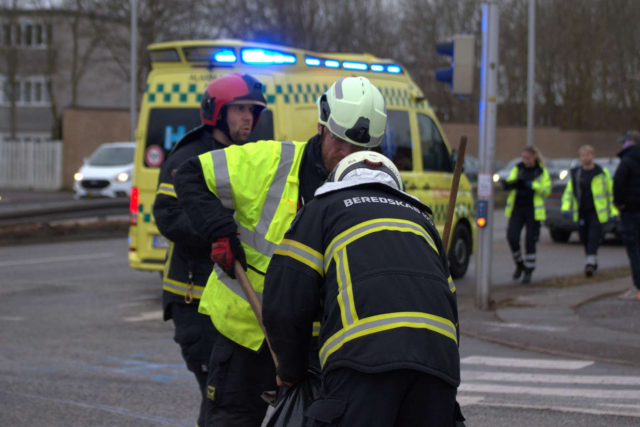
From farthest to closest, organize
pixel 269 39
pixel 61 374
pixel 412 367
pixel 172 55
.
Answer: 1. pixel 269 39
2. pixel 172 55
3. pixel 61 374
4. pixel 412 367

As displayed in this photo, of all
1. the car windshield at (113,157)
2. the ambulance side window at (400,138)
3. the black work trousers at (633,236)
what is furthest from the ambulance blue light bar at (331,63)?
the car windshield at (113,157)

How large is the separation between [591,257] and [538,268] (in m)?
1.71

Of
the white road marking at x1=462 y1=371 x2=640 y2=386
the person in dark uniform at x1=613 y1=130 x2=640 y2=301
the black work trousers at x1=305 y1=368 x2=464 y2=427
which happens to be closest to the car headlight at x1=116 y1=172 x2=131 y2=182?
the person in dark uniform at x1=613 y1=130 x2=640 y2=301

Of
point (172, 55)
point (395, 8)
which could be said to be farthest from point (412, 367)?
point (395, 8)

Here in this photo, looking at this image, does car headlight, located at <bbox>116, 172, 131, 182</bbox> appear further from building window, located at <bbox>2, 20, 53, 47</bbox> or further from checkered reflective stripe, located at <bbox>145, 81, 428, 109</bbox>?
building window, located at <bbox>2, 20, 53, 47</bbox>

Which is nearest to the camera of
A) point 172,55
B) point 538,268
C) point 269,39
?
point 172,55

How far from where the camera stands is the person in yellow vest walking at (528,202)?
12.3 m

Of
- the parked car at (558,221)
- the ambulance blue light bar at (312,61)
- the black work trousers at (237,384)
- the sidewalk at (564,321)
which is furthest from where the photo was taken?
the parked car at (558,221)

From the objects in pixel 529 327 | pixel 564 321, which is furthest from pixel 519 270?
pixel 529 327

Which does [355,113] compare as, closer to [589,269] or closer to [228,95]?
[228,95]

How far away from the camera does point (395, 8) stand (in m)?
44.4

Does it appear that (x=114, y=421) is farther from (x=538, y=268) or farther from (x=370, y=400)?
(x=538, y=268)

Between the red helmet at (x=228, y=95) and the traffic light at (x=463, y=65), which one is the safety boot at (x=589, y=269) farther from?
the red helmet at (x=228, y=95)

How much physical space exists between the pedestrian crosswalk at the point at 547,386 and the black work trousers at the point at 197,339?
95.0 inches
